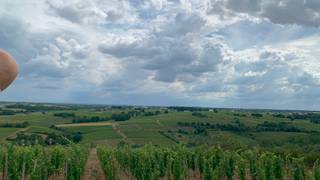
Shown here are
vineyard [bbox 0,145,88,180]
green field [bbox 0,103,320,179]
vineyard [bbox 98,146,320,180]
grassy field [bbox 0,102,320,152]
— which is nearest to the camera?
vineyard [bbox 0,145,88,180]

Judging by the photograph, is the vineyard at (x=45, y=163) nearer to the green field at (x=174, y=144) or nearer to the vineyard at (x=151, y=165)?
the vineyard at (x=151, y=165)

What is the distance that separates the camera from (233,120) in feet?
307

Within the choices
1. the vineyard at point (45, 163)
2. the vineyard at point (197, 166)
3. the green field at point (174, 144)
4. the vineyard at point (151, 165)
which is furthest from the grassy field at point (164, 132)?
the vineyard at point (45, 163)

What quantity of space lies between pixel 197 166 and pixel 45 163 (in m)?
8.51

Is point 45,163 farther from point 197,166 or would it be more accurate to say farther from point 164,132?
point 164,132

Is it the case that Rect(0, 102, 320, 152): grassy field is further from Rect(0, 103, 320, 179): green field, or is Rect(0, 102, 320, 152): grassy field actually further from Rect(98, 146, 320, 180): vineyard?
Rect(98, 146, 320, 180): vineyard

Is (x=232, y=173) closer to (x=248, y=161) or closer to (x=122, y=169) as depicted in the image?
(x=248, y=161)

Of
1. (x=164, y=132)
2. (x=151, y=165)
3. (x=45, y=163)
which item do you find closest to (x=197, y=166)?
(x=151, y=165)

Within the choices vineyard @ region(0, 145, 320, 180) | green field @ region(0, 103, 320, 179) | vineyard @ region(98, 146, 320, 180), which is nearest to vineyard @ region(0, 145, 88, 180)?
vineyard @ region(0, 145, 320, 180)

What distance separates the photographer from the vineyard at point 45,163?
18.8 m

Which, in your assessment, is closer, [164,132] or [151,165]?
[151,165]

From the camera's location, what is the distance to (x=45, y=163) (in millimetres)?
20250

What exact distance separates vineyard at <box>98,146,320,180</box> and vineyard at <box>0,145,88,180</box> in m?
1.54

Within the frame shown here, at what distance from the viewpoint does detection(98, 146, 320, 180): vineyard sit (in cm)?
2062
